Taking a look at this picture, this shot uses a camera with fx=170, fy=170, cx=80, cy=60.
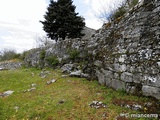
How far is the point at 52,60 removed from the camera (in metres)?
13.5

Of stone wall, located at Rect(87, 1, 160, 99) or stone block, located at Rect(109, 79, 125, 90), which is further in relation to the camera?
stone block, located at Rect(109, 79, 125, 90)

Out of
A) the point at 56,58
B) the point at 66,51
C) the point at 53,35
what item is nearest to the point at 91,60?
the point at 66,51

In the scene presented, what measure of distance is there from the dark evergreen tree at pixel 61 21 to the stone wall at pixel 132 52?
1141cm

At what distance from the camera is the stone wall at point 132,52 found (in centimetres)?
516

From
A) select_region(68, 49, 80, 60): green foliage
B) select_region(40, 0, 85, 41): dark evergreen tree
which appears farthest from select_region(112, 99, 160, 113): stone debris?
select_region(40, 0, 85, 41): dark evergreen tree

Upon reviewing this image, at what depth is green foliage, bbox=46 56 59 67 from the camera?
1304cm

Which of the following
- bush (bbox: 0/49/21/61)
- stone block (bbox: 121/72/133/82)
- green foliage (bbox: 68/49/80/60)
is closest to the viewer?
stone block (bbox: 121/72/133/82)

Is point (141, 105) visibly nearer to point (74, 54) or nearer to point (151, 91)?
point (151, 91)

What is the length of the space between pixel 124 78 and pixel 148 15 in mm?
2325

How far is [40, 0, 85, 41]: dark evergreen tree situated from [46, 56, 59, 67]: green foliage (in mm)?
6773

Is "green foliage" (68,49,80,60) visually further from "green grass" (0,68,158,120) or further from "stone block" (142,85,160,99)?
"stone block" (142,85,160,99)

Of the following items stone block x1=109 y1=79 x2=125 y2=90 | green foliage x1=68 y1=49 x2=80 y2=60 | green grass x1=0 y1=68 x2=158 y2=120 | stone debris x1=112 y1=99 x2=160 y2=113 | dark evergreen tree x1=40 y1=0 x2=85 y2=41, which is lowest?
green grass x1=0 y1=68 x2=158 y2=120

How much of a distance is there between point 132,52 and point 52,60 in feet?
27.8

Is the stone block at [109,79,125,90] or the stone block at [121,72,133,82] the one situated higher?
the stone block at [121,72,133,82]
